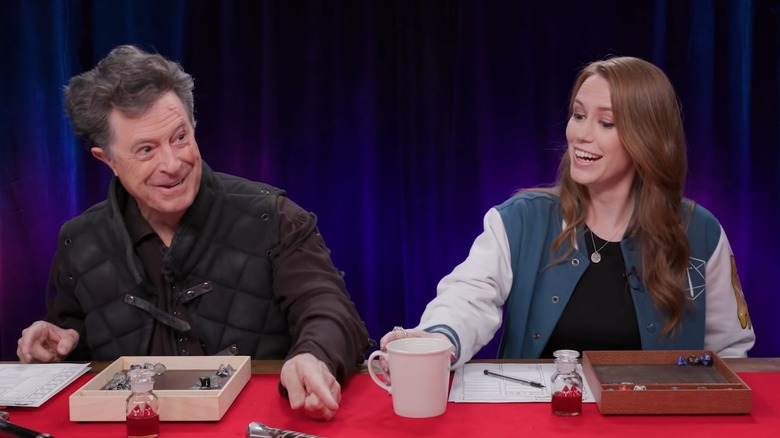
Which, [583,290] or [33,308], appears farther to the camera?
[33,308]

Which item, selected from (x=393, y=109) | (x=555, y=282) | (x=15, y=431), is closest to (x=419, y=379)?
(x=15, y=431)

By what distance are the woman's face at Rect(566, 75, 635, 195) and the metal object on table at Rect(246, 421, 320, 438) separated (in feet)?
3.73

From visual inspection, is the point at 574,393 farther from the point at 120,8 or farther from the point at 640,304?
the point at 120,8

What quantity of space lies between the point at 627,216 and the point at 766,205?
53.1 inches

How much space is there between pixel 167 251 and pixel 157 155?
0.24 m

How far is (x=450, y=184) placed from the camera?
3553 mm

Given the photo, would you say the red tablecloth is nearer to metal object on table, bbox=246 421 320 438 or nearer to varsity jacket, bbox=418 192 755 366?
metal object on table, bbox=246 421 320 438

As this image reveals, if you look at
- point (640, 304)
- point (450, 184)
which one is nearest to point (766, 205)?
point (450, 184)

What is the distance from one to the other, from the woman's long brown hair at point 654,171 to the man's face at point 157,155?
96 cm

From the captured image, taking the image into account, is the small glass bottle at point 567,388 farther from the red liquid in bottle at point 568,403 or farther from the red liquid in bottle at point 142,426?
the red liquid in bottle at point 142,426

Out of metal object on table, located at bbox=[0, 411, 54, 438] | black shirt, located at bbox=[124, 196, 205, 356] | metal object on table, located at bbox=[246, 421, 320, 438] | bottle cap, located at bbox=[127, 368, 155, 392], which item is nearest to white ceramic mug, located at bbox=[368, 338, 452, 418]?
metal object on table, located at bbox=[246, 421, 320, 438]

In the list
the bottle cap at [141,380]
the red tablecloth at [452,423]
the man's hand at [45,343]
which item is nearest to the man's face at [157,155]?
the man's hand at [45,343]

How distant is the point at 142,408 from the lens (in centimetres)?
153

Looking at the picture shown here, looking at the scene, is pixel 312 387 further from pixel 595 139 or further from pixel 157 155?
pixel 595 139
